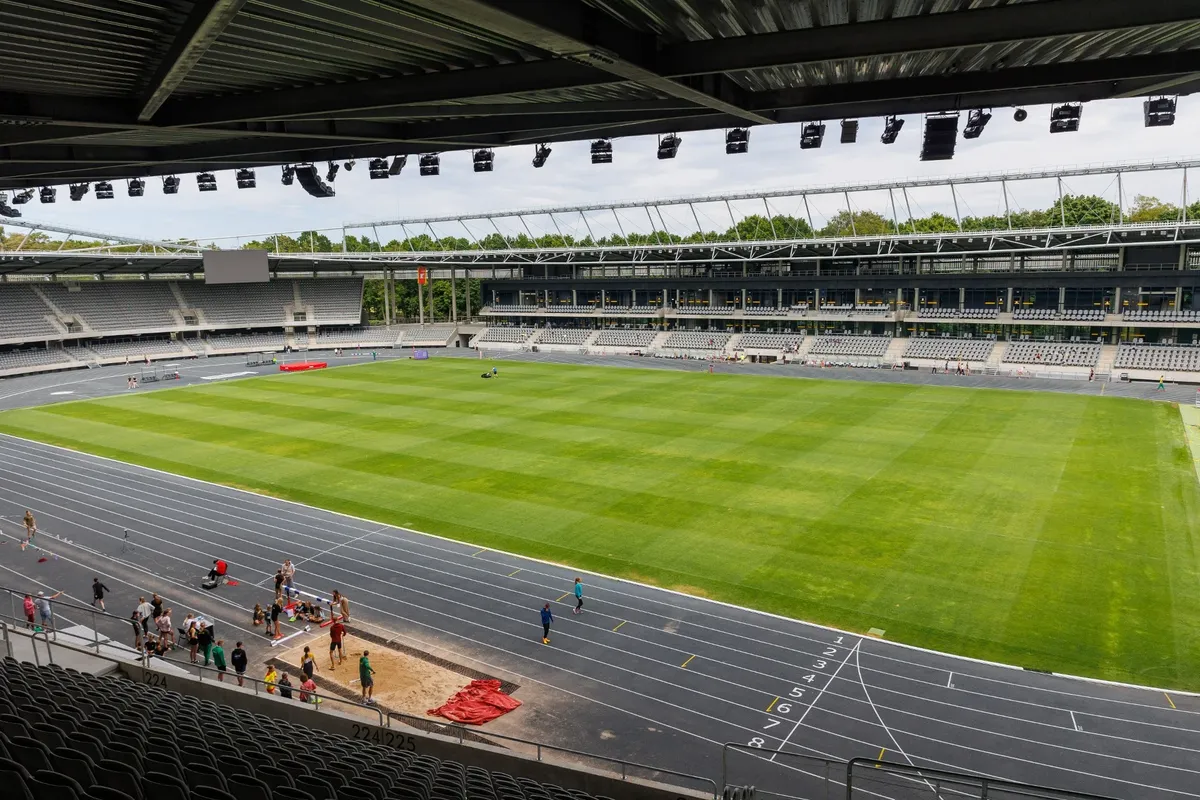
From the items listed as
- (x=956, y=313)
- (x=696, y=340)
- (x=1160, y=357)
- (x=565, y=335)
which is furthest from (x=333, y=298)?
(x=1160, y=357)

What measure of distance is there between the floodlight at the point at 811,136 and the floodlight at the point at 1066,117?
3.68 meters

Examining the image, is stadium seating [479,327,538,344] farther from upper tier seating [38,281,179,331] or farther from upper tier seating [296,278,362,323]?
upper tier seating [38,281,179,331]

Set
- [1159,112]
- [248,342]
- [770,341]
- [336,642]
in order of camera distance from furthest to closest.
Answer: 1. [248,342]
2. [770,341]
3. [336,642]
4. [1159,112]

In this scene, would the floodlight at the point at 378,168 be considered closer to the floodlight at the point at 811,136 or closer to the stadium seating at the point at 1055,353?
the floodlight at the point at 811,136

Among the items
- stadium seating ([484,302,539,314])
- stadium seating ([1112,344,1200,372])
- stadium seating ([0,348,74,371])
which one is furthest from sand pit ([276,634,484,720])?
stadium seating ([484,302,539,314])

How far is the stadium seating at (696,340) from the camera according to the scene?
81875 millimetres

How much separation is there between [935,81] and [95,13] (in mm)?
10810

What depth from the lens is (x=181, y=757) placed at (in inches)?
313

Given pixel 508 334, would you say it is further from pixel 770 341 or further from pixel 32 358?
pixel 32 358

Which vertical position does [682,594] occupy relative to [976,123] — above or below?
below

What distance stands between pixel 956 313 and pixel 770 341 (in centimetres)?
1780

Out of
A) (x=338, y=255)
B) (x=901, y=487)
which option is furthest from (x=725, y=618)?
(x=338, y=255)

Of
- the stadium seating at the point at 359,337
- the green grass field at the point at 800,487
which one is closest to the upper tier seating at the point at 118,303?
the stadium seating at the point at 359,337

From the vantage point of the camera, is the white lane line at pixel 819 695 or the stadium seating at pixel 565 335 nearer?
the white lane line at pixel 819 695
